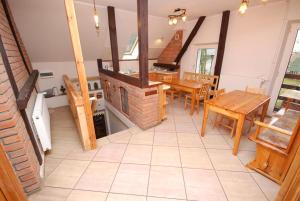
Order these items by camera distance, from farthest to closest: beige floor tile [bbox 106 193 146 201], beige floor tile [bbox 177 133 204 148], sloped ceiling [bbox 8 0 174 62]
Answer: sloped ceiling [bbox 8 0 174 62]
beige floor tile [bbox 177 133 204 148]
beige floor tile [bbox 106 193 146 201]

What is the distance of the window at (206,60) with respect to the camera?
4.80m

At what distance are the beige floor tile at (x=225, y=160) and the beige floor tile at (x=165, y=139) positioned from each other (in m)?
0.62

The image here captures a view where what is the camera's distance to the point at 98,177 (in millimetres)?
1919

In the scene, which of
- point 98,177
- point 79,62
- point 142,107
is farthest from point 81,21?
point 98,177

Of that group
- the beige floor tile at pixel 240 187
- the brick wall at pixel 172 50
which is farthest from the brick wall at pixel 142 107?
the brick wall at pixel 172 50

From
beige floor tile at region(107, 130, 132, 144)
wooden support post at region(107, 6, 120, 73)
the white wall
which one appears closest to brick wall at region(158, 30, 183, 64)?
the white wall

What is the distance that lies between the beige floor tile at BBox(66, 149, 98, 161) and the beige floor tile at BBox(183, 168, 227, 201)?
1.47 meters

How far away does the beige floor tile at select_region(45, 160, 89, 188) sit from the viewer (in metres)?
1.83

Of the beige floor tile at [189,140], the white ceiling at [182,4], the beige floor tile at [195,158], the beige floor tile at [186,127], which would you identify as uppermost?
the white ceiling at [182,4]

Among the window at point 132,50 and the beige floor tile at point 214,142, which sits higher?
the window at point 132,50

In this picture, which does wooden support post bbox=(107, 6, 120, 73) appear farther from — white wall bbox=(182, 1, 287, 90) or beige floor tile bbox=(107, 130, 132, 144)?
white wall bbox=(182, 1, 287, 90)

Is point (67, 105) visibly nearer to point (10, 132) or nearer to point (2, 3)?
point (2, 3)

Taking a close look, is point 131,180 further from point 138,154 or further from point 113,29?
point 113,29

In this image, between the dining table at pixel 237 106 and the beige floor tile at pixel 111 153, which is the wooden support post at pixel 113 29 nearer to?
the beige floor tile at pixel 111 153
